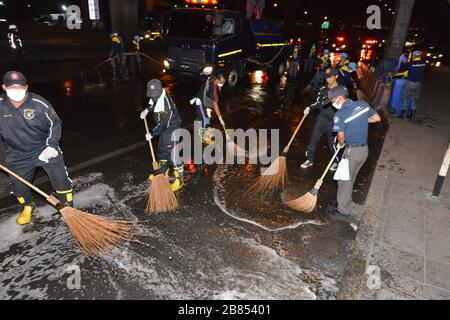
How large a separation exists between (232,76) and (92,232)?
35.2 ft

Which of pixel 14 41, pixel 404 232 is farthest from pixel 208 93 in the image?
pixel 14 41

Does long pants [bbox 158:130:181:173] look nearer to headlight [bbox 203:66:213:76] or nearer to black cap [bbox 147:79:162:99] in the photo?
black cap [bbox 147:79:162:99]

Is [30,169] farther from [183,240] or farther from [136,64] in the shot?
[136,64]

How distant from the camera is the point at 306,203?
15.9 ft

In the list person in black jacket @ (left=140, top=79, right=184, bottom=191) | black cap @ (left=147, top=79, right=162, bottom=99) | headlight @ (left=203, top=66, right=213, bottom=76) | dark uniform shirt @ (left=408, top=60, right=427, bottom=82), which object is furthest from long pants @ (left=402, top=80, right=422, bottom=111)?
black cap @ (left=147, top=79, right=162, bottom=99)

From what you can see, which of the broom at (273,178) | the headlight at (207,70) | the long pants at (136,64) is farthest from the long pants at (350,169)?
the long pants at (136,64)

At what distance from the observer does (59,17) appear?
121 feet

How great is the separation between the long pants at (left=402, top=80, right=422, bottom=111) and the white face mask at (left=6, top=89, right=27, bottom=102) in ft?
30.8

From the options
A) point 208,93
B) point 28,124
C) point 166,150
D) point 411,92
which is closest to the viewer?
point 28,124

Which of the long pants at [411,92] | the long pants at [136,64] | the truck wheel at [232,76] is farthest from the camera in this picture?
the long pants at [136,64]

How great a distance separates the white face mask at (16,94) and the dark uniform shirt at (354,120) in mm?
3920

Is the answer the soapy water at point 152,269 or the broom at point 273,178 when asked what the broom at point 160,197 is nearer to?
the soapy water at point 152,269

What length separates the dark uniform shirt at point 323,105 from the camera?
18.7ft

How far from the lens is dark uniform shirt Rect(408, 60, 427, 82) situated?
27.8 ft
